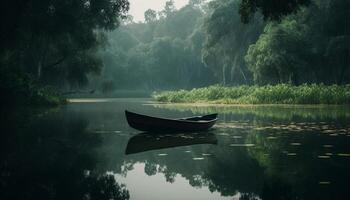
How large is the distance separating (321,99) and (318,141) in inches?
1136

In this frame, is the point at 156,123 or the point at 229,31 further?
the point at 229,31

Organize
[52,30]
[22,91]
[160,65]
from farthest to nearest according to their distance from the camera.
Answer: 1. [160,65]
2. [22,91]
3. [52,30]

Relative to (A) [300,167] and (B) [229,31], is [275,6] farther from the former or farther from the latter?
(B) [229,31]

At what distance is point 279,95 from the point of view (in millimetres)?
46031

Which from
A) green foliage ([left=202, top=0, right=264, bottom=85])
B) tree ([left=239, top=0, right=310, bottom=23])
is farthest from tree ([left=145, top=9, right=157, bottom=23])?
tree ([left=239, top=0, right=310, bottom=23])

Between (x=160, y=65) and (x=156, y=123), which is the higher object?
(x=160, y=65)

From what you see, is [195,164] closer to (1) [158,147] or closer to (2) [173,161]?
(2) [173,161]

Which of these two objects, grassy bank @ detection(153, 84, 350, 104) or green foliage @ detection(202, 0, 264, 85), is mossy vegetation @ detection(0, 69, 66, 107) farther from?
green foliage @ detection(202, 0, 264, 85)

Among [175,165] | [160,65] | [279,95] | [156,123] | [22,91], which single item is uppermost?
[160,65]

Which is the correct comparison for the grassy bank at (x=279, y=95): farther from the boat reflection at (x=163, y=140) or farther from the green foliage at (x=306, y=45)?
the boat reflection at (x=163, y=140)

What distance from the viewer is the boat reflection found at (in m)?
15.4

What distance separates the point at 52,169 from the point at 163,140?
23.0 ft

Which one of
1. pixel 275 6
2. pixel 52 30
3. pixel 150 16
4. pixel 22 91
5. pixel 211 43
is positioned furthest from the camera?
pixel 150 16

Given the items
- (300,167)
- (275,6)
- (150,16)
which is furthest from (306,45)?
(150,16)
